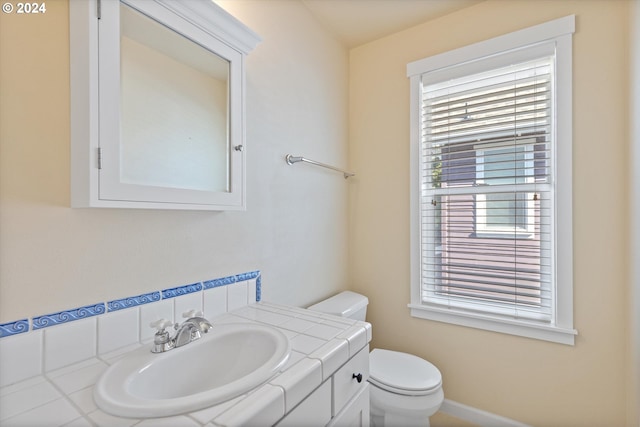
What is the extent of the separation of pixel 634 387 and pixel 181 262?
6.10ft

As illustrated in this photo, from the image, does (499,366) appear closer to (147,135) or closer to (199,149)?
(199,149)

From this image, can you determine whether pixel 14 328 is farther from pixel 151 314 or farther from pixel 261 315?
pixel 261 315

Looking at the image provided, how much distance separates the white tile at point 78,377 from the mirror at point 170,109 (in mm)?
495

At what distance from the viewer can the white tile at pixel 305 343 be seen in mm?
871

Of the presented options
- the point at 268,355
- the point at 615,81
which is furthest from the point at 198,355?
the point at 615,81

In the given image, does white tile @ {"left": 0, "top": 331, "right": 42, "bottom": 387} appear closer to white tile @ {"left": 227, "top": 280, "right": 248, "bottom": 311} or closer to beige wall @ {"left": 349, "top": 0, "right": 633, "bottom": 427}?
white tile @ {"left": 227, "top": 280, "right": 248, "bottom": 311}

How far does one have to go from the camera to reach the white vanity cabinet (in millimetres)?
748

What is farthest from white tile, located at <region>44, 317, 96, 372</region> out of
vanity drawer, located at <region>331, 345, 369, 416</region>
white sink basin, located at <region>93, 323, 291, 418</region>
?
vanity drawer, located at <region>331, 345, 369, 416</region>

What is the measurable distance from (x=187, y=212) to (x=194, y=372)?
537 mm

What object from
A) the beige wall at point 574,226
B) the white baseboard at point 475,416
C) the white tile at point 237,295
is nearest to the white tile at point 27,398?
the white tile at point 237,295

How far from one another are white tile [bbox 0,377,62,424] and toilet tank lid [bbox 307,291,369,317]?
1128mm

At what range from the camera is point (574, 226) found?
144 centimetres

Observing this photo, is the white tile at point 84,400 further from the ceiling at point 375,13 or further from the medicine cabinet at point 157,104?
the ceiling at point 375,13

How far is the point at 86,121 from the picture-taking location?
772 mm
